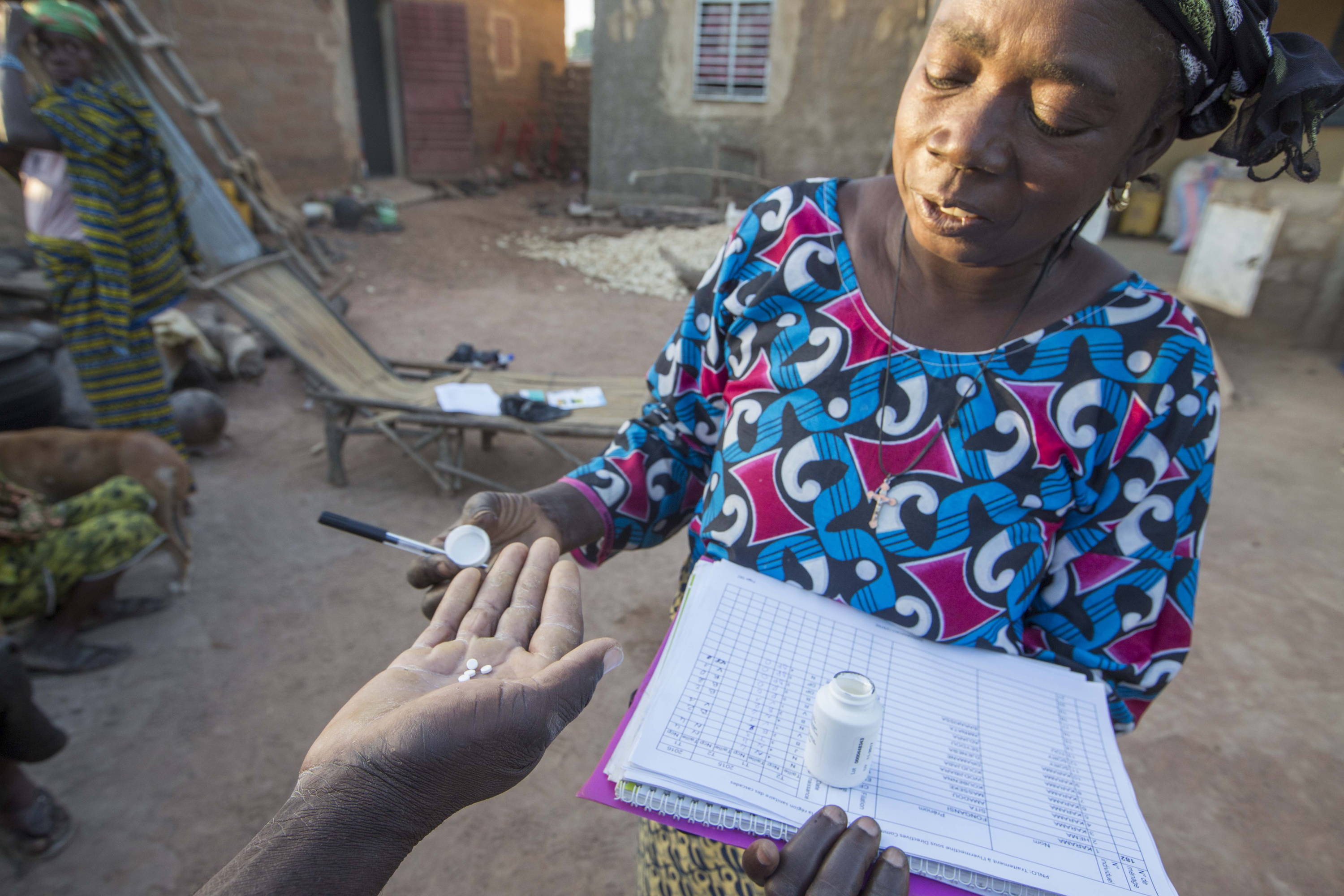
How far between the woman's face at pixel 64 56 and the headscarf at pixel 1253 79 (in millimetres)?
4739

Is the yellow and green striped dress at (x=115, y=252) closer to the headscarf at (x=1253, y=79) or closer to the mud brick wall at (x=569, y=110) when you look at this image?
the headscarf at (x=1253, y=79)

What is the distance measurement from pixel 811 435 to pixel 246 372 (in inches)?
230

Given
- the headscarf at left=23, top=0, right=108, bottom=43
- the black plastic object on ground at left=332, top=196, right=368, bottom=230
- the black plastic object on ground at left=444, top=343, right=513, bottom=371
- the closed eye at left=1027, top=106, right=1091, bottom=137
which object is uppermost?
the headscarf at left=23, top=0, right=108, bottom=43

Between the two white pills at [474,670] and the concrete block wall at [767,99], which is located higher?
the concrete block wall at [767,99]

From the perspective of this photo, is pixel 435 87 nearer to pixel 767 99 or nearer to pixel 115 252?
pixel 767 99

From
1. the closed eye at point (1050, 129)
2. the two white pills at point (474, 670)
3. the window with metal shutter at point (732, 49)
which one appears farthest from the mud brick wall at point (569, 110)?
the two white pills at point (474, 670)

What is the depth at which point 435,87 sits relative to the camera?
43.4ft

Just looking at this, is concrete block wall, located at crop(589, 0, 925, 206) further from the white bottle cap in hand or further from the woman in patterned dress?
the white bottle cap in hand

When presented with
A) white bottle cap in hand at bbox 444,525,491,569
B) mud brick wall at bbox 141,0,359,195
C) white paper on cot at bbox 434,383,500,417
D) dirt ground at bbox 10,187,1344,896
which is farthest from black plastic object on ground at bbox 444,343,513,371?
mud brick wall at bbox 141,0,359,195

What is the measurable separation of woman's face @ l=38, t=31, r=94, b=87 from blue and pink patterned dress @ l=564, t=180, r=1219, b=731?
433cm

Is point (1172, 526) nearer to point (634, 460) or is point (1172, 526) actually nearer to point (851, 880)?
point (851, 880)

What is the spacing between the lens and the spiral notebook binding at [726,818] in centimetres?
83

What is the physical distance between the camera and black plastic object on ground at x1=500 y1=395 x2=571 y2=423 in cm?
434

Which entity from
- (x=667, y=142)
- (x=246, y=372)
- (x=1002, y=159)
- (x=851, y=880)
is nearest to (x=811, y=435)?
(x=1002, y=159)
